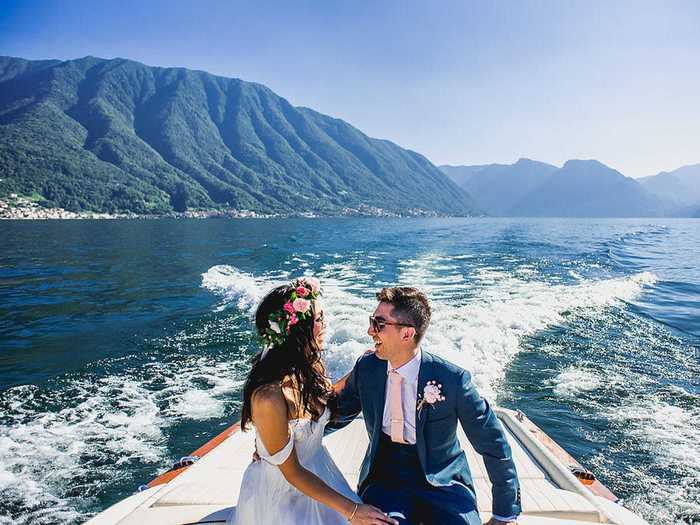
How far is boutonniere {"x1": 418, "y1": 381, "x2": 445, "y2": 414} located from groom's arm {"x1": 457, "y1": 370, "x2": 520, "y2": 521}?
0.12 metres

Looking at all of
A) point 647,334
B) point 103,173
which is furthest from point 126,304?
point 103,173

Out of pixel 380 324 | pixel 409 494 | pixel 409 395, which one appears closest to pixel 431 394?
pixel 409 395

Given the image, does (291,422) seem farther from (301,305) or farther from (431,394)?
(431,394)

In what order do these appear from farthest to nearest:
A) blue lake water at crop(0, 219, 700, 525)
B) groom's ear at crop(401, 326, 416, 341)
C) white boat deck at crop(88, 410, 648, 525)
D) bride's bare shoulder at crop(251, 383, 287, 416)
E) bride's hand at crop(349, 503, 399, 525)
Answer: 1. blue lake water at crop(0, 219, 700, 525)
2. white boat deck at crop(88, 410, 648, 525)
3. groom's ear at crop(401, 326, 416, 341)
4. bride's hand at crop(349, 503, 399, 525)
5. bride's bare shoulder at crop(251, 383, 287, 416)

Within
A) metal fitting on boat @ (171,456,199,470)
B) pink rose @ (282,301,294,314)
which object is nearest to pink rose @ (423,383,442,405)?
pink rose @ (282,301,294,314)

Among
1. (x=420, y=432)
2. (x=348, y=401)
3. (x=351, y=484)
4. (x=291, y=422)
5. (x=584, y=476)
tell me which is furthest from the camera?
(x=584, y=476)

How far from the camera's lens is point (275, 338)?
2.35m

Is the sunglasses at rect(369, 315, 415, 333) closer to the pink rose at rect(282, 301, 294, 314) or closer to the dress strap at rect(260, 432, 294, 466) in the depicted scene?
the pink rose at rect(282, 301, 294, 314)

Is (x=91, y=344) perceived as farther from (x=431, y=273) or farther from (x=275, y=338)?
(x=431, y=273)

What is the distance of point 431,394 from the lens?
7.97 ft

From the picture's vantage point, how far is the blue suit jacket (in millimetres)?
2438

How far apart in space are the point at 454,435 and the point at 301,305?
121 centimetres

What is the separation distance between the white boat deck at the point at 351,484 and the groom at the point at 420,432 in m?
1.08

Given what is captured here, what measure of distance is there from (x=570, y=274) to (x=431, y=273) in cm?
686
